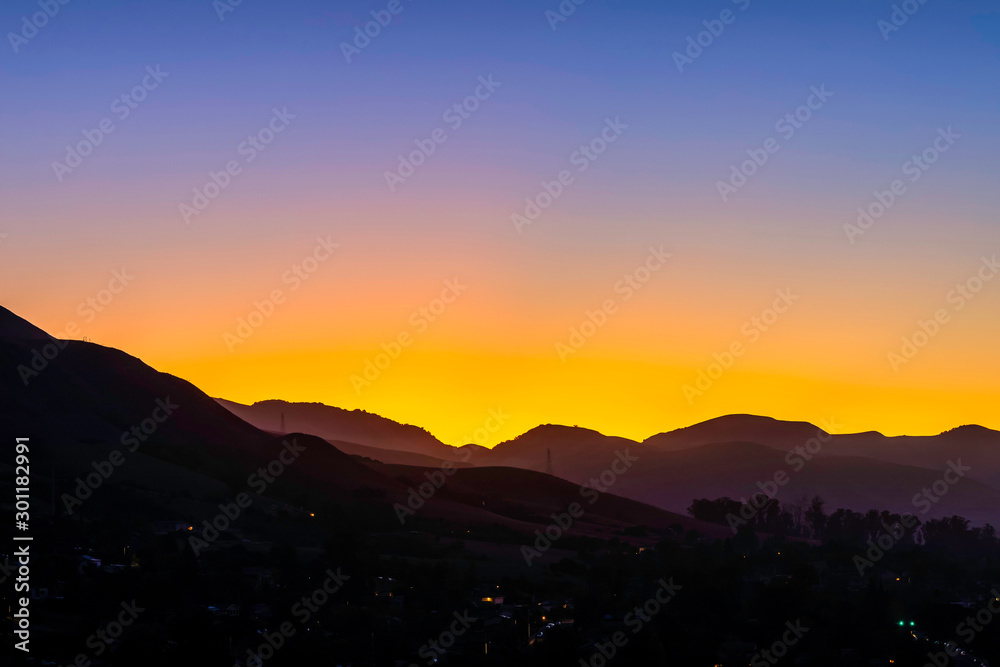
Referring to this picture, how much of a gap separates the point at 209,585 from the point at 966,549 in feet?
402

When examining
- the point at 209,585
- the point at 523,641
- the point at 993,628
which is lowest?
the point at 209,585

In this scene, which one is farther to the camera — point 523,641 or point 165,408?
point 165,408

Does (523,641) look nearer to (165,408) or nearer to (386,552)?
(386,552)

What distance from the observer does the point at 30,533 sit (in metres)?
83.0

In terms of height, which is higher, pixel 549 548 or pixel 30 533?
pixel 549 548

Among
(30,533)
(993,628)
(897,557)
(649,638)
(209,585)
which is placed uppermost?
(897,557)

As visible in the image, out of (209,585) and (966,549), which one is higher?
(966,549)

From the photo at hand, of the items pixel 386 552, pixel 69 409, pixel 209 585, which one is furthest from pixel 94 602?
pixel 69 409

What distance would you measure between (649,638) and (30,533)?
45458 millimetres

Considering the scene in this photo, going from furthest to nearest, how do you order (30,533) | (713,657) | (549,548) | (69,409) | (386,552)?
(69,409)
(549,548)
(386,552)
(30,533)
(713,657)

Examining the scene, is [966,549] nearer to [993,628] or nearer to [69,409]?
[993,628]

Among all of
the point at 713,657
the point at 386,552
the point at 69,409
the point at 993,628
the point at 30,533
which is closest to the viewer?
the point at 713,657

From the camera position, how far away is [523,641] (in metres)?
65.2

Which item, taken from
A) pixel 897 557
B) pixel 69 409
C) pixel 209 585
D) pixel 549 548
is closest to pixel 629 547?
pixel 549 548
